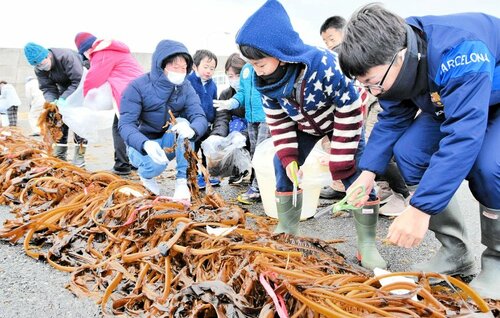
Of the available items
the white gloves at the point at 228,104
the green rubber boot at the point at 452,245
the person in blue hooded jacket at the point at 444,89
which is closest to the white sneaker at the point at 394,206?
the green rubber boot at the point at 452,245

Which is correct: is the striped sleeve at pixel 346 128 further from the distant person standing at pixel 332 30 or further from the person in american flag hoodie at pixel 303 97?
the distant person standing at pixel 332 30

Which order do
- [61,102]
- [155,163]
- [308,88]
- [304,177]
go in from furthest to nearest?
[61,102] < [155,163] < [304,177] < [308,88]

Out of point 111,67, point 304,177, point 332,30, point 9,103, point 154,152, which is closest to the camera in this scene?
point 304,177

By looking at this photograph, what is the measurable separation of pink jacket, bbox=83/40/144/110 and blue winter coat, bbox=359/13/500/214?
3153 millimetres

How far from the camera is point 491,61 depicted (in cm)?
138

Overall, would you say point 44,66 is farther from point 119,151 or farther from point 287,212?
point 287,212

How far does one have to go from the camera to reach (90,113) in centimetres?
412

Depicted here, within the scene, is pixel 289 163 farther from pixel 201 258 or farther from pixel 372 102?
pixel 372 102

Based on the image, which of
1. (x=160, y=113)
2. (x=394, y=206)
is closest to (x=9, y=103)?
(x=160, y=113)

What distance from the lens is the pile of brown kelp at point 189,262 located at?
120 cm

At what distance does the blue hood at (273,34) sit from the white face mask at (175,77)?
1441mm

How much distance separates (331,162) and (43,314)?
4.66 feet

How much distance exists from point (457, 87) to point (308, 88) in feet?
2.59

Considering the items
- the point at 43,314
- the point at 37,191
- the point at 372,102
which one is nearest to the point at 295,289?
the point at 43,314
